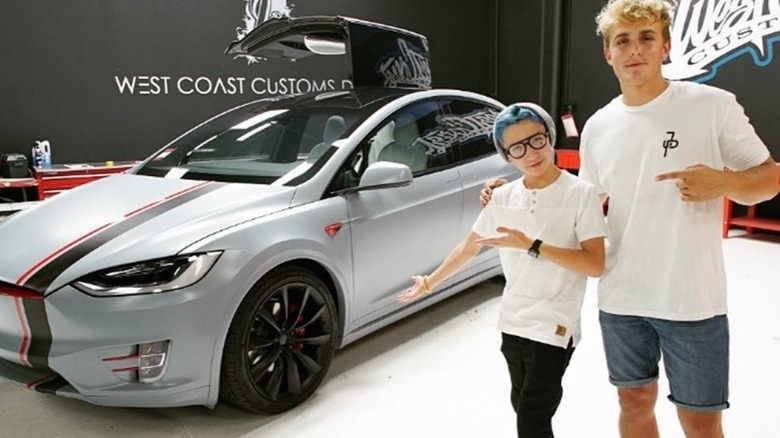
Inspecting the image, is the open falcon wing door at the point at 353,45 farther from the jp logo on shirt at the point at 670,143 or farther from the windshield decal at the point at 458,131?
the jp logo on shirt at the point at 670,143

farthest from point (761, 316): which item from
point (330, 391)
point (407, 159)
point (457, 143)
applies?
point (330, 391)

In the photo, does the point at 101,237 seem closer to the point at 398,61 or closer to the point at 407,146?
the point at 407,146

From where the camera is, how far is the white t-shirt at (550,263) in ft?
4.51

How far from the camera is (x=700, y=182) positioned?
1222mm

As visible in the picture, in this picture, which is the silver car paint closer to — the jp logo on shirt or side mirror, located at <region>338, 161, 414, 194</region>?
side mirror, located at <region>338, 161, 414, 194</region>

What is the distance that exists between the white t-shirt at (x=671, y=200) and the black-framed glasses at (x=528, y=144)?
0.54 feet

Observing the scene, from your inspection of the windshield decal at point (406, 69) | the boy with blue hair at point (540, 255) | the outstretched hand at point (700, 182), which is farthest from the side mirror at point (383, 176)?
the outstretched hand at point (700, 182)

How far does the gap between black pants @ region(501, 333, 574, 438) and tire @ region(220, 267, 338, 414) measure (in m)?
0.98

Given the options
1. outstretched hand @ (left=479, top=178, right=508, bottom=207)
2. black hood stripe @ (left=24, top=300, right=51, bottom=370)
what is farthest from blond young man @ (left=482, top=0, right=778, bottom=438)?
black hood stripe @ (left=24, top=300, right=51, bottom=370)

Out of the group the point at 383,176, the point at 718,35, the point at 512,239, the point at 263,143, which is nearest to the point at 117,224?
the point at 263,143

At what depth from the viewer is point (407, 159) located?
286cm

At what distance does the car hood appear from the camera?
190 centimetres

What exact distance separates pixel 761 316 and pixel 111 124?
5087 millimetres

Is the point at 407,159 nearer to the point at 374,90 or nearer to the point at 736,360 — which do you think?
the point at 374,90
